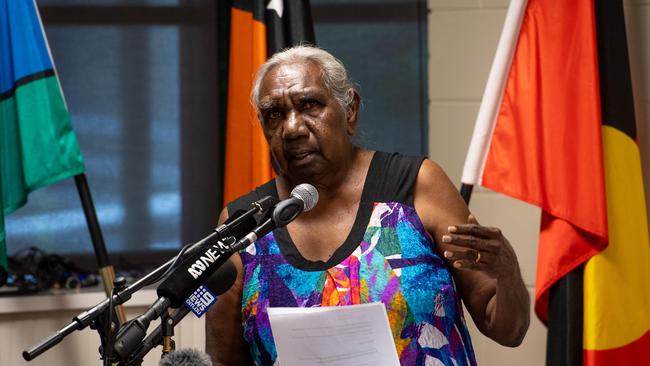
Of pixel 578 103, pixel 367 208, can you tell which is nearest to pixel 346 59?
pixel 578 103

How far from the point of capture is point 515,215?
10.0 feet

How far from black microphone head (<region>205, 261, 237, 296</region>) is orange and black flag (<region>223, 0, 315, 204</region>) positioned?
1.46 meters

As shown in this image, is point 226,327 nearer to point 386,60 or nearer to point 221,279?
point 221,279

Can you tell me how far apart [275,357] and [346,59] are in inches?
72.3

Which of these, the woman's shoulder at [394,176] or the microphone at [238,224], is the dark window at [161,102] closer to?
the woman's shoulder at [394,176]

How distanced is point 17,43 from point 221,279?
1604 mm

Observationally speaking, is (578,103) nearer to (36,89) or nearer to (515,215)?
(515,215)

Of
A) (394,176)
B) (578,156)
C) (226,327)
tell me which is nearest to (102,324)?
(226,327)

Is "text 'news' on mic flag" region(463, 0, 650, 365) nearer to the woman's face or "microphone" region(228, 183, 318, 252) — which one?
the woman's face

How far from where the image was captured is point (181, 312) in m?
1.29

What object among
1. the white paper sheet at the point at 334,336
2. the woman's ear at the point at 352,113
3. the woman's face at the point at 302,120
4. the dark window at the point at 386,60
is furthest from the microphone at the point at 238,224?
the dark window at the point at 386,60

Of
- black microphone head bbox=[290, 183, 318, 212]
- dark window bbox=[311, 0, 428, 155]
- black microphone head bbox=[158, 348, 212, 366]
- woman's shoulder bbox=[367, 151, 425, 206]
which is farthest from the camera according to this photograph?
dark window bbox=[311, 0, 428, 155]

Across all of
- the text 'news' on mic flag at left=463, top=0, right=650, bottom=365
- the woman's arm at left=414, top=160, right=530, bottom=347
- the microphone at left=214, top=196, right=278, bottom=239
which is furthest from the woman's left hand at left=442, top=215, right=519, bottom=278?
the text 'news' on mic flag at left=463, top=0, right=650, bottom=365

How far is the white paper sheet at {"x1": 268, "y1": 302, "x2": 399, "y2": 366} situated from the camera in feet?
5.15
